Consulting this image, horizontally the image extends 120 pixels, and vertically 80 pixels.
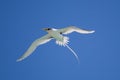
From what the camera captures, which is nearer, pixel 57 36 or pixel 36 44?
pixel 57 36

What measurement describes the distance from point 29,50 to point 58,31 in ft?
6.49

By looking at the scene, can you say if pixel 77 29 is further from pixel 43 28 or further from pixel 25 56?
pixel 25 56

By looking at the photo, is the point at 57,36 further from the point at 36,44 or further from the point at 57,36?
the point at 36,44

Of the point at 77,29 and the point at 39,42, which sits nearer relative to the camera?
the point at 77,29

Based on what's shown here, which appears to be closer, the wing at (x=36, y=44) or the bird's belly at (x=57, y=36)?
the bird's belly at (x=57, y=36)

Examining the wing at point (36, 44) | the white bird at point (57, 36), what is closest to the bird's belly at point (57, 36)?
the white bird at point (57, 36)

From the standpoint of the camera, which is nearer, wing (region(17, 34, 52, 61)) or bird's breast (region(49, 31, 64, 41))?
bird's breast (region(49, 31, 64, 41))

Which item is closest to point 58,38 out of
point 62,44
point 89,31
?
point 62,44

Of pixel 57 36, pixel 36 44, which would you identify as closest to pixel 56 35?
pixel 57 36

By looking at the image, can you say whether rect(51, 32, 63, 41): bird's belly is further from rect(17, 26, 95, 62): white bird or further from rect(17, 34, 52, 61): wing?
rect(17, 34, 52, 61): wing

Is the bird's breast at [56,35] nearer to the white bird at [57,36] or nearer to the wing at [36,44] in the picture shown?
the white bird at [57,36]

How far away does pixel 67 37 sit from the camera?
16547 mm

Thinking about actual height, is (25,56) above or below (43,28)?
below

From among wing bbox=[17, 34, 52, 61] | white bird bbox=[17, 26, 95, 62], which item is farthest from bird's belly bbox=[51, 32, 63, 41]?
wing bbox=[17, 34, 52, 61]
